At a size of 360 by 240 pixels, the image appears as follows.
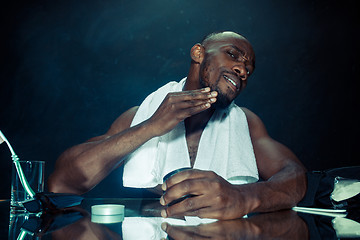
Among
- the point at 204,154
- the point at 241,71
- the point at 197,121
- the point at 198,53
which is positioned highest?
the point at 198,53

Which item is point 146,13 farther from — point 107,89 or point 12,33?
point 12,33

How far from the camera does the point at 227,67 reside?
1212 mm

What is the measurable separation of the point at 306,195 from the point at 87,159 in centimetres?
63

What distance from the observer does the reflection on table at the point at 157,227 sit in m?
0.54

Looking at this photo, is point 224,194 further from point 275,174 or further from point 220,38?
point 220,38

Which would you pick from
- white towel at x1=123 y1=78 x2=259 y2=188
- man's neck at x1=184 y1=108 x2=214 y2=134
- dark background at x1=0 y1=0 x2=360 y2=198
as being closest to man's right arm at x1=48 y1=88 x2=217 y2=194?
white towel at x1=123 y1=78 x2=259 y2=188

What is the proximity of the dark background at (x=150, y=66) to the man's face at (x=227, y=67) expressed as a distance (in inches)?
24.0

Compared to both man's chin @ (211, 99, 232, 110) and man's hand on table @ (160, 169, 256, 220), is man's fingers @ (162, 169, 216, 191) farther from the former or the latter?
man's chin @ (211, 99, 232, 110)

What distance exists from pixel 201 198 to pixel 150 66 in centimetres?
121

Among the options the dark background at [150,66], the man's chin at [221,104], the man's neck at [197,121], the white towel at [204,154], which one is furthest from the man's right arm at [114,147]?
the dark background at [150,66]

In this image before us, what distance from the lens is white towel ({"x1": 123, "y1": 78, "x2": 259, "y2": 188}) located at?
1170 millimetres

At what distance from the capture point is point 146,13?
185 centimetres

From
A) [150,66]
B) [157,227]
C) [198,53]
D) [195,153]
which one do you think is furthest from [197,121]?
[157,227]

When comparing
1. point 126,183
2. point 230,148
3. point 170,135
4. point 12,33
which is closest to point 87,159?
point 126,183
